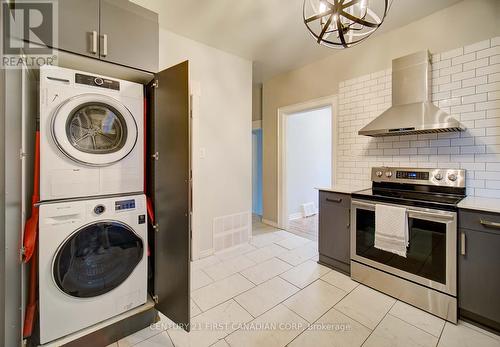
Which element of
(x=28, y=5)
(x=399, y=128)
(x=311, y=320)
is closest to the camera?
(x=28, y=5)

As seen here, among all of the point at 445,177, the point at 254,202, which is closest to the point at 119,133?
the point at 445,177

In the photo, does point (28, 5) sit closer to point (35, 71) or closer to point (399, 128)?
point (35, 71)

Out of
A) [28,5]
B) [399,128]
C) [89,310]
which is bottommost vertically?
[89,310]

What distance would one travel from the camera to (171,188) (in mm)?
1594

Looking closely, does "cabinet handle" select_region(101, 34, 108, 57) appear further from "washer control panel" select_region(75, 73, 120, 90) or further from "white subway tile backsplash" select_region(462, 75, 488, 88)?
"white subway tile backsplash" select_region(462, 75, 488, 88)

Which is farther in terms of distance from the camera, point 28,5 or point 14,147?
point 28,5

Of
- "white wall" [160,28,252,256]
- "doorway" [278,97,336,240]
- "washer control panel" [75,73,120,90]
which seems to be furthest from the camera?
"doorway" [278,97,336,240]

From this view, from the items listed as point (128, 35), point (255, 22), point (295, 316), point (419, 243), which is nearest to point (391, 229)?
point (419, 243)

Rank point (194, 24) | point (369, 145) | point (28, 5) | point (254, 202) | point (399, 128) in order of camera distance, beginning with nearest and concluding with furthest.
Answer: point (28, 5)
point (399, 128)
point (194, 24)
point (369, 145)
point (254, 202)

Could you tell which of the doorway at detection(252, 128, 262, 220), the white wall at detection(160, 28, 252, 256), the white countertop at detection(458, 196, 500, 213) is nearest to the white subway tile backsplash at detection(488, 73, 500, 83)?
the white countertop at detection(458, 196, 500, 213)

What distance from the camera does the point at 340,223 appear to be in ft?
7.94

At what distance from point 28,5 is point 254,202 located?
14.4 ft

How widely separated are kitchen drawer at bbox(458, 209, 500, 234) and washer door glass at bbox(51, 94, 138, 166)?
2523 mm

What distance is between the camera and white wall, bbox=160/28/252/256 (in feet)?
8.99
